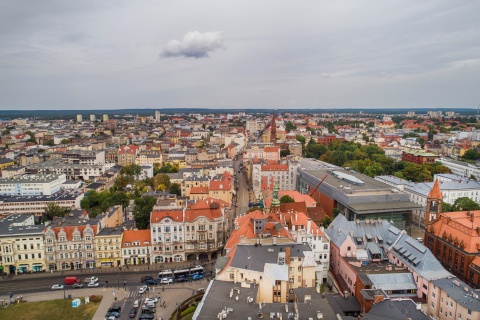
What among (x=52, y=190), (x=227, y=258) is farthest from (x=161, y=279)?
(x=52, y=190)

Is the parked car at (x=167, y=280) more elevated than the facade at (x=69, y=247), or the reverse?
the facade at (x=69, y=247)

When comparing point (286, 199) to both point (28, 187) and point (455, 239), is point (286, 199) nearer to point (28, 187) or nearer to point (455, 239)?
point (455, 239)

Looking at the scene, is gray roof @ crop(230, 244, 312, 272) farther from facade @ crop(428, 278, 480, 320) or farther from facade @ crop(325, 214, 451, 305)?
facade @ crop(428, 278, 480, 320)

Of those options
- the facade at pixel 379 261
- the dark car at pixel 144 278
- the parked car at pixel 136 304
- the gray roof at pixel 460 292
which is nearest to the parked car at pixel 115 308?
the parked car at pixel 136 304

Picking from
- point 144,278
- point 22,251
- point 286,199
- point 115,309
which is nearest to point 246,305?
point 115,309

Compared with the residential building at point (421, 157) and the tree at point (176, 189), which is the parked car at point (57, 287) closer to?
the tree at point (176, 189)
